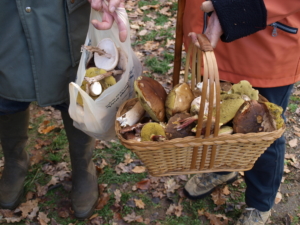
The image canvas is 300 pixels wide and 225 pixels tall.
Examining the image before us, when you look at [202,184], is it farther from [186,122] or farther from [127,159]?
[186,122]

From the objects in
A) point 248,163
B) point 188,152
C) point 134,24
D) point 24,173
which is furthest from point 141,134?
point 134,24

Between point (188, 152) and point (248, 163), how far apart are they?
333mm

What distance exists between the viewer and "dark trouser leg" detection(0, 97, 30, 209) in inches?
82.0

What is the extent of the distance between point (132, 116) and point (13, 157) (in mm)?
1281

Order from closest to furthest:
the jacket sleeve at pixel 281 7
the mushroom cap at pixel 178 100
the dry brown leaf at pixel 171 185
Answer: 1. the jacket sleeve at pixel 281 7
2. the mushroom cap at pixel 178 100
3. the dry brown leaf at pixel 171 185

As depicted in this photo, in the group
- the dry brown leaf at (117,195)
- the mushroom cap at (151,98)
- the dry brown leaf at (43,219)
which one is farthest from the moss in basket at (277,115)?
the dry brown leaf at (43,219)

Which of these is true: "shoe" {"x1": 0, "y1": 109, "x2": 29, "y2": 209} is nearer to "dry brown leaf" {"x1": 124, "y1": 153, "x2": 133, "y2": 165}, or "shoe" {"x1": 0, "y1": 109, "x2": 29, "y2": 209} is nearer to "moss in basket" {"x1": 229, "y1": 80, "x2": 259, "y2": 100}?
"dry brown leaf" {"x1": 124, "y1": 153, "x2": 133, "y2": 165}

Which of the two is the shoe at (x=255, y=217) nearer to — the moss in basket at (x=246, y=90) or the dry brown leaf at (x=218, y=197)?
the dry brown leaf at (x=218, y=197)

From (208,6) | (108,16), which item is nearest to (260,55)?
(208,6)

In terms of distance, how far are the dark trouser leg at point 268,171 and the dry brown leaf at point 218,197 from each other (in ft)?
1.04

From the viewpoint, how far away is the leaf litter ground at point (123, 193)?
227 centimetres

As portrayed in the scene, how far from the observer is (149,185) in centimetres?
252

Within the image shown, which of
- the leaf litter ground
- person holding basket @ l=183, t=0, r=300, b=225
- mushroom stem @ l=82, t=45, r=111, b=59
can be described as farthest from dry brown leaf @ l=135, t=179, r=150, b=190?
mushroom stem @ l=82, t=45, r=111, b=59

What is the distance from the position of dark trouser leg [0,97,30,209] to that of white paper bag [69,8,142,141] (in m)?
0.71
